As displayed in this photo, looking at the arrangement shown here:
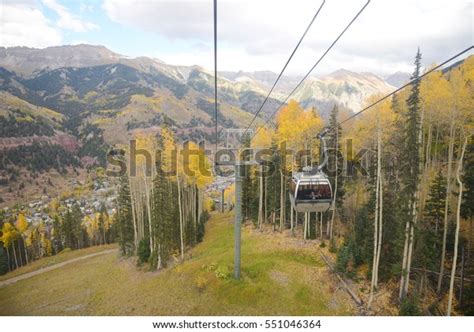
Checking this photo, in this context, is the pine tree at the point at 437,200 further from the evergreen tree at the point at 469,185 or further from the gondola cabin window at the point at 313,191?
the gondola cabin window at the point at 313,191

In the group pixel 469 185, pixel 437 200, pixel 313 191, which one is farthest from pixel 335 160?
pixel 313 191

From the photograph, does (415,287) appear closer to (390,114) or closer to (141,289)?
(390,114)

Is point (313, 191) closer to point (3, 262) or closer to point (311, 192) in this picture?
point (311, 192)

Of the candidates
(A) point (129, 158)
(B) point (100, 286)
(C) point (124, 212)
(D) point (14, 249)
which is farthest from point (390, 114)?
(D) point (14, 249)

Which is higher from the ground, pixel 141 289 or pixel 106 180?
pixel 141 289

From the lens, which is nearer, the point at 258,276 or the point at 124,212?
the point at 258,276

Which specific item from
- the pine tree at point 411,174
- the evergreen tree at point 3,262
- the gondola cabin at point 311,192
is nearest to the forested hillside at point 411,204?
the pine tree at point 411,174

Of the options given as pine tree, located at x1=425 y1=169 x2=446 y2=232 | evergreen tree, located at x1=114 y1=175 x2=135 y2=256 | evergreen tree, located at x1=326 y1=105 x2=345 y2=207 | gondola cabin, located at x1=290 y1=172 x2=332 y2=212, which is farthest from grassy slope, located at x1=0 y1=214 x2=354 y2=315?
pine tree, located at x1=425 y1=169 x2=446 y2=232
